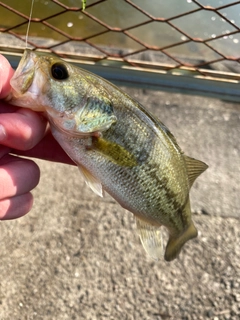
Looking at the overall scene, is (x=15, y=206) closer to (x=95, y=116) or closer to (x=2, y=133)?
(x=2, y=133)

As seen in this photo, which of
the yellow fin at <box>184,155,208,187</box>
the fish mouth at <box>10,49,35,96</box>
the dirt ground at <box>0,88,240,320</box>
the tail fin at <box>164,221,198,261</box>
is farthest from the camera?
the dirt ground at <box>0,88,240,320</box>

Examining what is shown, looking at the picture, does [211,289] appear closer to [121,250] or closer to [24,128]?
[121,250]

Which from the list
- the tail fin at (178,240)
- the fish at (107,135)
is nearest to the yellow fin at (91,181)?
the fish at (107,135)

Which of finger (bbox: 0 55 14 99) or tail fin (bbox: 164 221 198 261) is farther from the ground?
finger (bbox: 0 55 14 99)

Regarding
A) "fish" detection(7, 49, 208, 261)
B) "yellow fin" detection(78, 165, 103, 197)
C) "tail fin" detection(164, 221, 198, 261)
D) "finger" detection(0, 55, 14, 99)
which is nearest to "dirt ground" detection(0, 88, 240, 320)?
"tail fin" detection(164, 221, 198, 261)

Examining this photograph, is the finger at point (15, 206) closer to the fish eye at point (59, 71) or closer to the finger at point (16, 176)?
the finger at point (16, 176)

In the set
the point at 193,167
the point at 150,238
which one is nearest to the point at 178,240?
the point at 150,238

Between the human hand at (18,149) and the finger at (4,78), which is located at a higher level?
the finger at (4,78)

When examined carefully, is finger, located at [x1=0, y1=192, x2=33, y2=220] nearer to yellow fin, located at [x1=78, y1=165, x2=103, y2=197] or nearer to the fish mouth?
yellow fin, located at [x1=78, y1=165, x2=103, y2=197]
